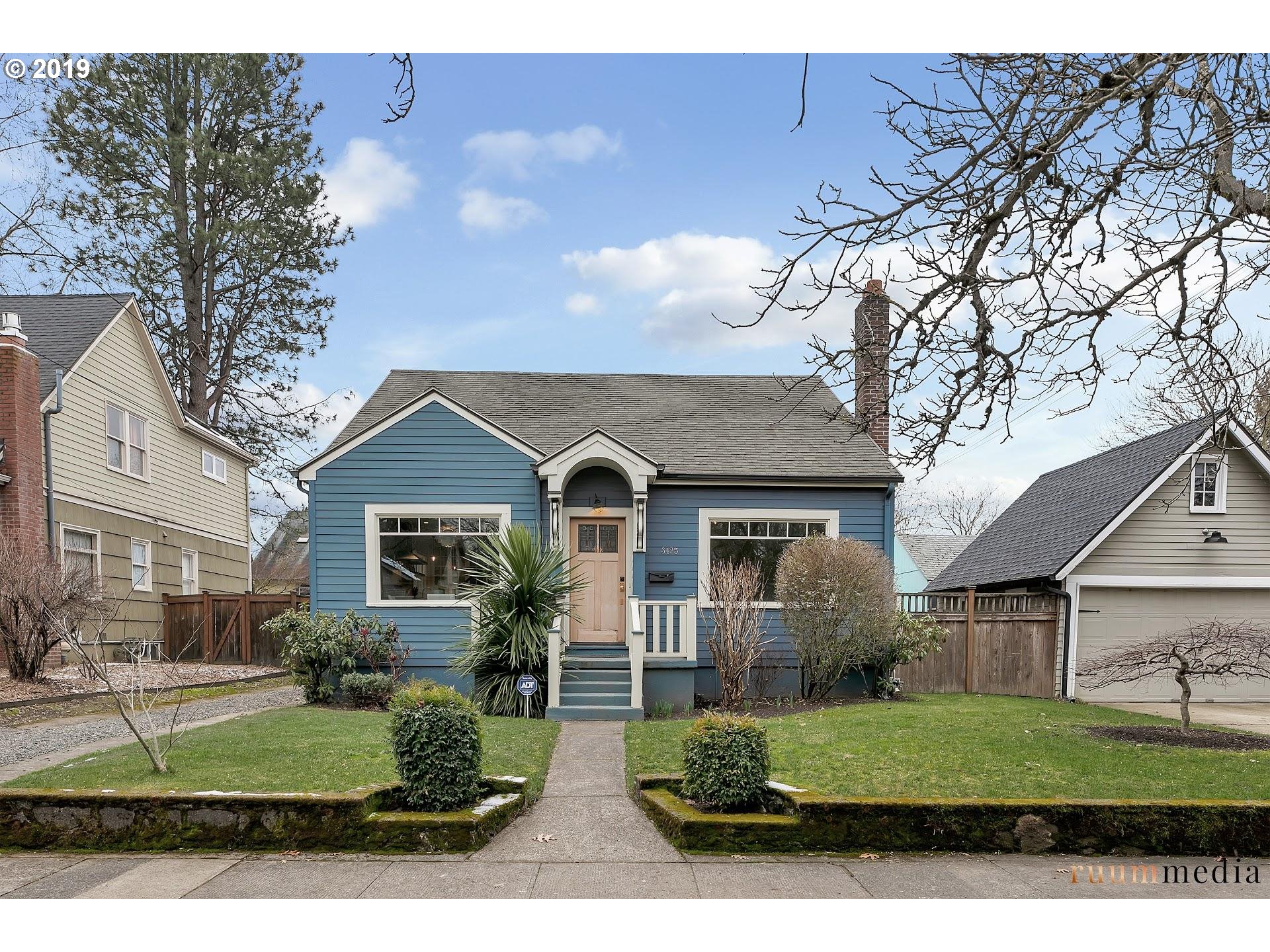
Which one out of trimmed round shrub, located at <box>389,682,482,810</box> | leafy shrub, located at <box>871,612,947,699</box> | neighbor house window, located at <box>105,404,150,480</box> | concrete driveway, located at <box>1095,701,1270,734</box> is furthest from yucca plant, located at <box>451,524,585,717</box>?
neighbor house window, located at <box>105,404,150,480</box>

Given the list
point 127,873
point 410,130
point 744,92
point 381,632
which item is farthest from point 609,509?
point 127,873

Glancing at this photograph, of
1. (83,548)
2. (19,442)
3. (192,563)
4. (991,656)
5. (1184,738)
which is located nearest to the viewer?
(1184,738)

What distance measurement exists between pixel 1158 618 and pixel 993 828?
12.7 meters

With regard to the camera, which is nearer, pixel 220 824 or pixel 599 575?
pixel 220 824

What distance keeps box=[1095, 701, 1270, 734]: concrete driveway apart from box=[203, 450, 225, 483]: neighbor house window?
2093 centimetres

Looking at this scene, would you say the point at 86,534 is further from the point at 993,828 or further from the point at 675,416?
the point at 993,828

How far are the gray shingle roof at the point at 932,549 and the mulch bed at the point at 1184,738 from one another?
24.7m

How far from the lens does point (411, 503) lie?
44.2 feet

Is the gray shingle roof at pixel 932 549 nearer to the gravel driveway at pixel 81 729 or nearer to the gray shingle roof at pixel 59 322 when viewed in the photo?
the gravel driveway at pixel 81 729

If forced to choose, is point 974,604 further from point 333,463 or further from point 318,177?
point 318,177

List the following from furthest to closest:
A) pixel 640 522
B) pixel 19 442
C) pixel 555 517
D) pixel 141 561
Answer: pixel 141 561
pixel 19 442
pixel 555 517
pixel 640 522

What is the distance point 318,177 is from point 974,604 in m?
22.4

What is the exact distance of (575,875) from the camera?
4902 mm

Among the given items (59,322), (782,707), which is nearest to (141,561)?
(59,322)
